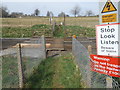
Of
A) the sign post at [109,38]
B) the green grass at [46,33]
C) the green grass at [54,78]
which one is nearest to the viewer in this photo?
the sign post at [109,38]

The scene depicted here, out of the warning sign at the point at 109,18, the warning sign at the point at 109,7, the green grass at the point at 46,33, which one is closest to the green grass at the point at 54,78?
the warning sign at the point at 109,18

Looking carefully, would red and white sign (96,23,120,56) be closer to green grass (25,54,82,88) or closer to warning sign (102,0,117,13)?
warning sign (102,0,117,13)

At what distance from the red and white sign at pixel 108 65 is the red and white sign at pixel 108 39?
9cm

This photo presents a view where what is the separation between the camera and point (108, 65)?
2.31 m

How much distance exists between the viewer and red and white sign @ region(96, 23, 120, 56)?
2.18 meters

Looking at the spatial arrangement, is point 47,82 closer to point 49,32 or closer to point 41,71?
point 41,71

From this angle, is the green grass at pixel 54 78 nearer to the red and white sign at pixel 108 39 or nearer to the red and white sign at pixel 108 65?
the red and white sign at pixel 108 65

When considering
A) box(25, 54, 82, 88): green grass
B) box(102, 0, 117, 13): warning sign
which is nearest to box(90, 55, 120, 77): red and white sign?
box(102, 0, 117, 13): warning sign

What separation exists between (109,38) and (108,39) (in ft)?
0.08

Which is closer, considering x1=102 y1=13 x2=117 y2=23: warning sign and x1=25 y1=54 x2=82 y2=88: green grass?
x1=102 y1=13 x2=117 y2=23: warning sign

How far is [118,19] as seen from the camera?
2.14 metres

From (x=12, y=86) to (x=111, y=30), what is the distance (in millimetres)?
3203

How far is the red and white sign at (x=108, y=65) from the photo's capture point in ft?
7.30

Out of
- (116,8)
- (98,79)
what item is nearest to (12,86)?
(98,79)
